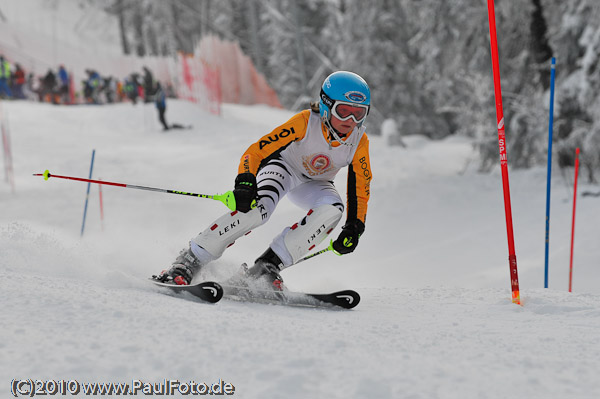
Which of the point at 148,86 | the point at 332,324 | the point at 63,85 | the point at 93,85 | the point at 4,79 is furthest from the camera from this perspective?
the point at 93,85

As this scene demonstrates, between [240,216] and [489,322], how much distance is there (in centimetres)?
164

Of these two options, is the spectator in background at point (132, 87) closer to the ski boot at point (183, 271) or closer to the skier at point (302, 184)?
the skier at point (302, 184)

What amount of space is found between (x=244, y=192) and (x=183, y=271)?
62 centimetres

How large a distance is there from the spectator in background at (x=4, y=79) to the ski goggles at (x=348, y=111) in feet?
67.9

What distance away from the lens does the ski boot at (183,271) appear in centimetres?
347

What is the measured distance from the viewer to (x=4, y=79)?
21297 millimetres

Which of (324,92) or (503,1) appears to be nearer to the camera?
(324,92)

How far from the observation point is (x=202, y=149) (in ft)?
51.9

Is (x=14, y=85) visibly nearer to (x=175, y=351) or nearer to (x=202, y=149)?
(x=202, y=149)

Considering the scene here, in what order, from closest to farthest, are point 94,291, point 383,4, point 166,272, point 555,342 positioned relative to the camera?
point 555,342 → point 94,291 → point 166,272 → point 383,4

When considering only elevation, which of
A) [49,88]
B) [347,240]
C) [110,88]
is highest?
[110,88]

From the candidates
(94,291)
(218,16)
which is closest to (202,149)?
(94,291)

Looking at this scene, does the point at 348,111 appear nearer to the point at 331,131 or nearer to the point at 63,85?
the point at 331,131

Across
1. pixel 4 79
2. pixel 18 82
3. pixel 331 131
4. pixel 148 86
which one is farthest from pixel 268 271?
pixel 18 82
